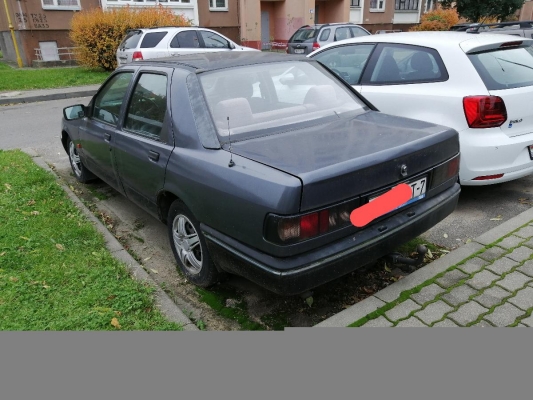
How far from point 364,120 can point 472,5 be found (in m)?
33.9

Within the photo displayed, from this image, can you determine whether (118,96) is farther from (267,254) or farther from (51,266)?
(267,254)

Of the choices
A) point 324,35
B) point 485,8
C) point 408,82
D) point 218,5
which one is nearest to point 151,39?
point 324,35

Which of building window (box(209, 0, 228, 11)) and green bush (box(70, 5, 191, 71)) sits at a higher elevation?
building window (box(209, 0, 228, 11))

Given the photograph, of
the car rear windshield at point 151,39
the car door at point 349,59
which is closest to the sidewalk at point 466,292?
the car door at point 349,59

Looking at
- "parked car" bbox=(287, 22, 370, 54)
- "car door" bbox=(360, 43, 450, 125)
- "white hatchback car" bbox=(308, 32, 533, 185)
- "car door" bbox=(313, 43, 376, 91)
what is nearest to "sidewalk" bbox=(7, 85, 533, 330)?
"white hatchback car" bbox=(308, 32, 533, 185)

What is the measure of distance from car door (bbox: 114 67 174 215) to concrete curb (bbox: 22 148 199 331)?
436mm

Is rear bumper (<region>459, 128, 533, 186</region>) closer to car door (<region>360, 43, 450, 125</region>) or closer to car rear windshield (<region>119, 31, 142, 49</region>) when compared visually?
car door (<region>360, 43, 450, 125</region>)

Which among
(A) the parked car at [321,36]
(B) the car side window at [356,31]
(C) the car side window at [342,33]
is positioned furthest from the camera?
(B) the car side window at [356,31]

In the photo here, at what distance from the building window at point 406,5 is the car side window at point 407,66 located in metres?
34.1

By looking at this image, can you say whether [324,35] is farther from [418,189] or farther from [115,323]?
[115,323]

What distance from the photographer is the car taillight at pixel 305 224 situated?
7.89 ft

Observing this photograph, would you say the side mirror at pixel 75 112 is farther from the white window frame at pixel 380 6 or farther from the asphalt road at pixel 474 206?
the white window frame at pixel 380 6

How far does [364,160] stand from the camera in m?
2.63

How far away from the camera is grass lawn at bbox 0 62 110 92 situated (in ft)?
48.4
